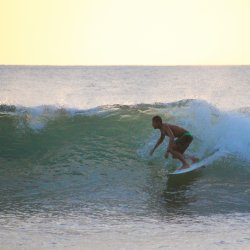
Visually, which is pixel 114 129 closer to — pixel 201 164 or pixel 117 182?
pixel 201 164

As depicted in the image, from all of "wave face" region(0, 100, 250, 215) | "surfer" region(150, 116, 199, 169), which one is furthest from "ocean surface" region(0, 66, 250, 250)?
"surfer" region(150, 116, 199, 169)

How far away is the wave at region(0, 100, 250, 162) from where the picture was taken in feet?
41.4

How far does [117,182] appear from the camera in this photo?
1020cm

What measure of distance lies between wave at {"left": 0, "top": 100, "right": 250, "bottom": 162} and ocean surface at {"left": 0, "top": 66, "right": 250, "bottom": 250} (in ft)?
0.08

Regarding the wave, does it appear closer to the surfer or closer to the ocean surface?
the ocean surface

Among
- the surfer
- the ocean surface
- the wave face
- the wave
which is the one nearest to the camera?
the ocean surface

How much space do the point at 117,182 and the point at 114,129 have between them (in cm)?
435

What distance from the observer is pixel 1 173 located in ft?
36.6

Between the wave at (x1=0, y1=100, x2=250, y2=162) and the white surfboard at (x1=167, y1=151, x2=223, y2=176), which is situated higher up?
the wave at (x1=0, y1=100, x2=250, y2=162)

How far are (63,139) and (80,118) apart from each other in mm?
1884

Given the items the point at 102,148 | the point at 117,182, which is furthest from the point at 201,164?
the point at 102,148

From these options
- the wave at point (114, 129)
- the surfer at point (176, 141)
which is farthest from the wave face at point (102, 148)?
the surfer at point (176, 141)

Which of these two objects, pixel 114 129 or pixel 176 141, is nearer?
pixel 176 141

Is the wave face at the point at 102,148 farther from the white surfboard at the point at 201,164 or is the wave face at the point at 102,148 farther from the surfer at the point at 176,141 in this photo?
the surfer at the point at 176,141
